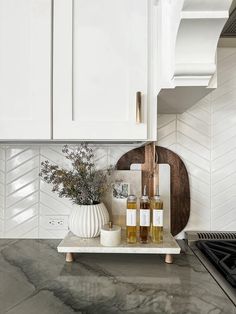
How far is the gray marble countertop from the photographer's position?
0.74 m

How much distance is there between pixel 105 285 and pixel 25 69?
818 mm

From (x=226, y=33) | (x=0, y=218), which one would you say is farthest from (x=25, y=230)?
(x=226, y=33)

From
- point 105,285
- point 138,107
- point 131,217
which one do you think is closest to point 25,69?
point 138,107

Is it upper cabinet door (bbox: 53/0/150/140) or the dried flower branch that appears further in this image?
the dried flower branch

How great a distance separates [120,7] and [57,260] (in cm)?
101

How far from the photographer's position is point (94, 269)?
988 millimetres

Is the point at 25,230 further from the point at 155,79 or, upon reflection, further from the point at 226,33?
the point at 226,33

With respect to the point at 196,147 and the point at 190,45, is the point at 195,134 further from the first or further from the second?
the point at 190,45

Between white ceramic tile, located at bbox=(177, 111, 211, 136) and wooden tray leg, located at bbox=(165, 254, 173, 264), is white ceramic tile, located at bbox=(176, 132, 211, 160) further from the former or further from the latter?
wooden tray leg, located at bbox=(165, 254, 173, 264)

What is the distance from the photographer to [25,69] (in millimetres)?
973

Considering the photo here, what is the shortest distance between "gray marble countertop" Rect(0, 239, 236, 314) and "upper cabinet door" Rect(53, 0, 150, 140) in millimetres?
499

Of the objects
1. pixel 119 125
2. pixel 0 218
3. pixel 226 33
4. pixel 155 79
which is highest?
→ pixel 226 33

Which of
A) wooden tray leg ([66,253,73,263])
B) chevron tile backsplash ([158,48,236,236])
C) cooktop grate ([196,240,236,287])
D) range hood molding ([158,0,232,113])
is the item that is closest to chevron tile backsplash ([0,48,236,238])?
chevron tile backsplash ([158,48,236,236])

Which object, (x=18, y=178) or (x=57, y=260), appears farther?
(x=18, y=178)
